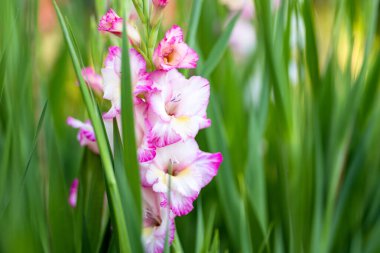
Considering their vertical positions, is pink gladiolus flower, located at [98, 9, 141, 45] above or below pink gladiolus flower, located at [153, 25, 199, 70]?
above

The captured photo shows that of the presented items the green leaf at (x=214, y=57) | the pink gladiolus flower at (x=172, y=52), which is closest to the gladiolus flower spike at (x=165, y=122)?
the pink gladiolus flower at (x=172, y=52)

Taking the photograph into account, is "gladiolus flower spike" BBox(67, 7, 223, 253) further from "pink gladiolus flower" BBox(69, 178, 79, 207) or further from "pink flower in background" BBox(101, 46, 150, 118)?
"pink gladiolus flower" BBox(69, 178, 79, 207)

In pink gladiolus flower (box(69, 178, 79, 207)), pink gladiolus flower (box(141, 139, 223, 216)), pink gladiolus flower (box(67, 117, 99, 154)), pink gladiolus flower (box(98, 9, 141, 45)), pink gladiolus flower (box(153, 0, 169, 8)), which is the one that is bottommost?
pink gladiolus flower (box(69, 178, 79, 207))

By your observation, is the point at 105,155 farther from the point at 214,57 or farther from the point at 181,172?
the point at 214,57

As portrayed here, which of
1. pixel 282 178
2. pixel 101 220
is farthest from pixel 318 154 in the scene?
pixel 101 220

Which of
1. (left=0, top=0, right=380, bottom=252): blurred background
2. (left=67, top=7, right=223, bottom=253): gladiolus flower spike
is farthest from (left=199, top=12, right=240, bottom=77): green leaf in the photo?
(left=67, top=7, right=223, bottom=253): gladiolus flower spike

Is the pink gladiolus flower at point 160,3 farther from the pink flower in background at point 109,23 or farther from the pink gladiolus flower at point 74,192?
the pink gladiolus flower at point 74,192

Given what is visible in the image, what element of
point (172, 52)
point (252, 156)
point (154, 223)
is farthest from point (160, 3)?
point (252, 156)

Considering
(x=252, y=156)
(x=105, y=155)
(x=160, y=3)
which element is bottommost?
(x=252, y=156)
